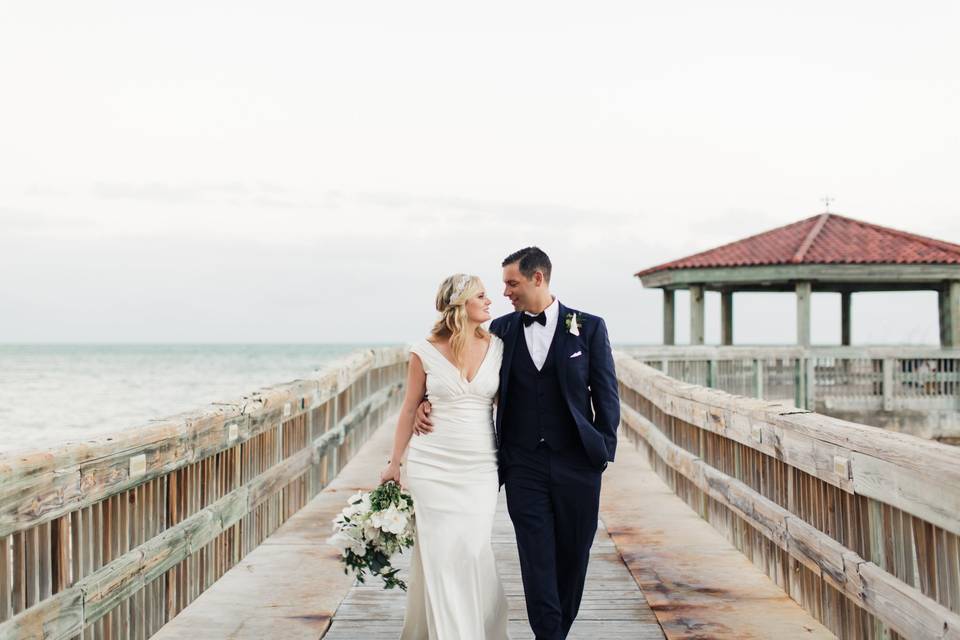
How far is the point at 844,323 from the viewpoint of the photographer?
2533cm

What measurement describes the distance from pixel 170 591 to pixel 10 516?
1805 mm

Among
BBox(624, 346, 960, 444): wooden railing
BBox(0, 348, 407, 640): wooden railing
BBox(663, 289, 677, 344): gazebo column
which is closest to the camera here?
BBox(0, 348, 407, 640): wooden railing

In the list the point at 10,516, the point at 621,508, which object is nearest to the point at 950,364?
the point at 621,508

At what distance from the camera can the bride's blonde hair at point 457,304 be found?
13.2ft

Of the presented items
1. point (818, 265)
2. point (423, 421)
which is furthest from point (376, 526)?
point (818, 265)

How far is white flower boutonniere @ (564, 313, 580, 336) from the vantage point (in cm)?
411

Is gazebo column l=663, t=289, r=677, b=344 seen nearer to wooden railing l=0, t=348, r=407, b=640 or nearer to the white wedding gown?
wooden railing l=0, t=348, r=407, b=640

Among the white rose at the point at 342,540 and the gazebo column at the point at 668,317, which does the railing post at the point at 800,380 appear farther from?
the white rose at the point at 342,540

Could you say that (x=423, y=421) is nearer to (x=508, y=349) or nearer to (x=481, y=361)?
(x=481, y=361)

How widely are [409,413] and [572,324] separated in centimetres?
85

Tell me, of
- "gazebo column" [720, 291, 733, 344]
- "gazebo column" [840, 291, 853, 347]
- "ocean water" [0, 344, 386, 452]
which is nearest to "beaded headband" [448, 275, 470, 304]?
"ocean water" [0, 344, 386, 452]

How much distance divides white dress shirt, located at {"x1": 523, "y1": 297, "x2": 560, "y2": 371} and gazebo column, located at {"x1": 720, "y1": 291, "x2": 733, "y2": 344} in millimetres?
20732

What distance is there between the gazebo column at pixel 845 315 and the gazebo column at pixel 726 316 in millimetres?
3201

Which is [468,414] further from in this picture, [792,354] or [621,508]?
[792,354]
